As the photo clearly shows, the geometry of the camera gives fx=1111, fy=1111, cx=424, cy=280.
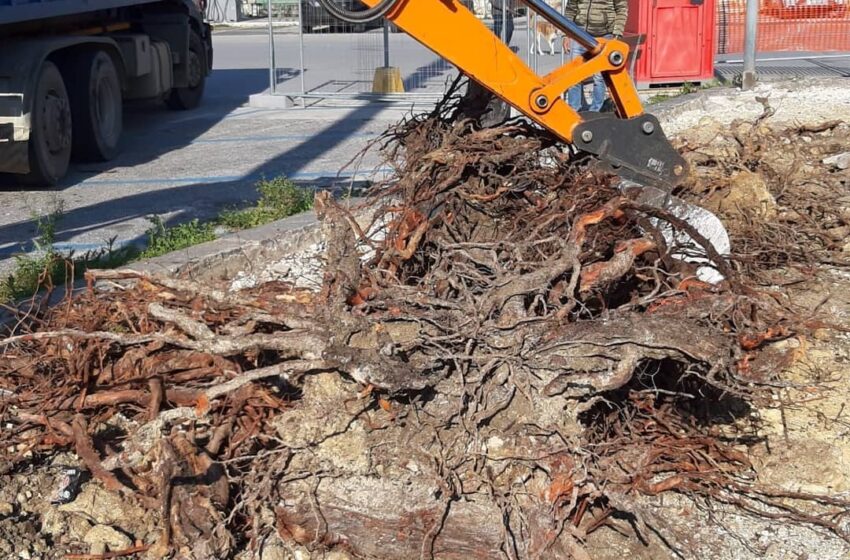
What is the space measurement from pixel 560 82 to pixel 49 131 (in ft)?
18.4

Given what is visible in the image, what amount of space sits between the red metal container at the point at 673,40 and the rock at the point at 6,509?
1206 cm

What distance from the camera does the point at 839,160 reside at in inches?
309

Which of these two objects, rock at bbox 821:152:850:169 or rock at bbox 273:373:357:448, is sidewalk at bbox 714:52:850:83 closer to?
rock at bbox 821:152:850:169

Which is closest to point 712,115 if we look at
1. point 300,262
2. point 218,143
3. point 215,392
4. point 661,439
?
point 218,143

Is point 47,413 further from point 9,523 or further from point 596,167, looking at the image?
point 596,167

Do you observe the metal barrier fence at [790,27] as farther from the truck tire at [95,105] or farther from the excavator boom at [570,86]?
the excavator boom at [570,86]

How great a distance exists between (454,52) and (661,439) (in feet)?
6.39

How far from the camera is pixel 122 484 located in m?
3.96

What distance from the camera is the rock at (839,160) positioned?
7.79 m

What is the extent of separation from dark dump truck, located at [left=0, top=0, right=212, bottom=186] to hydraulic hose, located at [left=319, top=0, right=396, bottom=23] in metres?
4.51

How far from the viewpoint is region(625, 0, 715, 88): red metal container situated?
575 inches

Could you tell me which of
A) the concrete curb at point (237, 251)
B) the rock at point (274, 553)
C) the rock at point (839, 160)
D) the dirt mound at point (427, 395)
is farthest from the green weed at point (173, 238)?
the rock at point (839, 160)

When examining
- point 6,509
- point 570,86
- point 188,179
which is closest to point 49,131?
point 188,179

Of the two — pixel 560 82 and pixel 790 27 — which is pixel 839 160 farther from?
pixel 790 27
